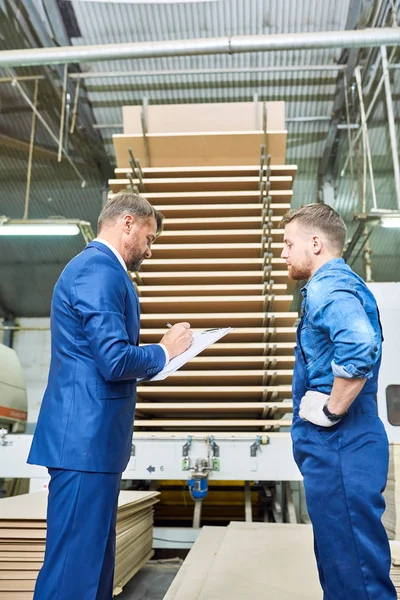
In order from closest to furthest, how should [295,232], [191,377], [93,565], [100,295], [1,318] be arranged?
1. [93,565]
2. [100,295]
3. [295,232]
4. [191,377]
5. [1,318]

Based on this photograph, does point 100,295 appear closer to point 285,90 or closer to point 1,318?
point 285,90

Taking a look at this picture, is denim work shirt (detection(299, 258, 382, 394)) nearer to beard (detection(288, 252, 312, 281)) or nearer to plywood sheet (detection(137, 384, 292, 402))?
beard (detection(288, 252, 312, 281))

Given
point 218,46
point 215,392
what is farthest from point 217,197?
point 218,46

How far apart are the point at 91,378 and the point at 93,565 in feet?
1.83

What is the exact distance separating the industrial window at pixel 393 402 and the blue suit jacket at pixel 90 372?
11.3 ft

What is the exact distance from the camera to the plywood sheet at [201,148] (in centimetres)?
393

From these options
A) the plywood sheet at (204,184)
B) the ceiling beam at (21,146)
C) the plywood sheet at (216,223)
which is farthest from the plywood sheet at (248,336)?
the ceiling beam at (21,146)

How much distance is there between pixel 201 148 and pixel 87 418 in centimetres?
282

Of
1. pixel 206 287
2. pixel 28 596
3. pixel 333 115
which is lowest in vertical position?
pixel 28 596

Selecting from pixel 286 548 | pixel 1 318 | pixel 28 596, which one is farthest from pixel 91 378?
pixel 1 318

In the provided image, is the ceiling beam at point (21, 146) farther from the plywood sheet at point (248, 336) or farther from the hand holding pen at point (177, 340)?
the hand holding pen at point (177, 340)

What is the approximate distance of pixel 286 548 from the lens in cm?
279

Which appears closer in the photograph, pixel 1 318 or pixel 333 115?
pixel 333 115

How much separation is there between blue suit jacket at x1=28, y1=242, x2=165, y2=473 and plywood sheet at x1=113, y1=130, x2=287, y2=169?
7.83 ft
